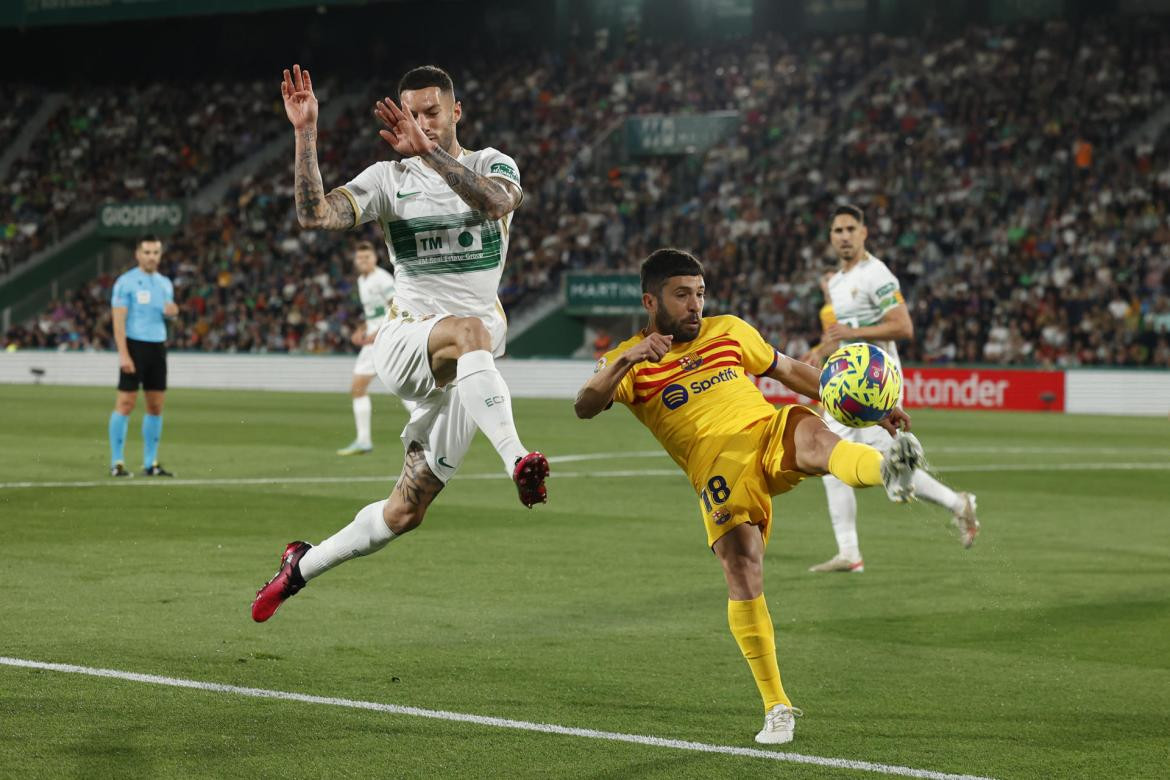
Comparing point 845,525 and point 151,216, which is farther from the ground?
point 151,216

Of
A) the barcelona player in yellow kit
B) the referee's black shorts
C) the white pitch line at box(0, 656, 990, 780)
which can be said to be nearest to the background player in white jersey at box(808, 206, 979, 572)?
the barcelona player in yellow kit

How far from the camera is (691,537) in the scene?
11.6 meters

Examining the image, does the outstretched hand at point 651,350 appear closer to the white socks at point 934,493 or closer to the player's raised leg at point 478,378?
the player's raised leg at point 478,378

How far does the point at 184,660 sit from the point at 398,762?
2.02 m

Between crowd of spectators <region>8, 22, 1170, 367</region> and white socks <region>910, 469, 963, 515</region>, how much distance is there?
1018 inches

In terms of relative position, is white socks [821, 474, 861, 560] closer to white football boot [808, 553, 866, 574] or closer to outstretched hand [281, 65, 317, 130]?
white football boot [808, 553, 866, 574]

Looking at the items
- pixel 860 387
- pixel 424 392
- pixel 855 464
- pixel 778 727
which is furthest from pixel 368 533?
pixel 855 464

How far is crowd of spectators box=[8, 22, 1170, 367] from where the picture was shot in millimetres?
31625

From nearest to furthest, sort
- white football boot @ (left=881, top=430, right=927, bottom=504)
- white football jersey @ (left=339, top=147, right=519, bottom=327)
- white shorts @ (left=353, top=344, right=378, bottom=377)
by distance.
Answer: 1. white football boot @ (left=881, top=430, right=927, bottom=504)
2. white football jersey @ (left=339, top=147, right=519, bottom=327)
3. white shorts @ (left=353, top=344, right=378, bottom=377)

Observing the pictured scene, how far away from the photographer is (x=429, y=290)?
6.96m

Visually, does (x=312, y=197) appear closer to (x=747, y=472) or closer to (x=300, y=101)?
(x=300, y=101)

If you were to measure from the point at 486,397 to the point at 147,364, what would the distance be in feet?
31.9

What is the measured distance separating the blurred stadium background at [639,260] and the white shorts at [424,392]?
3.33 ft

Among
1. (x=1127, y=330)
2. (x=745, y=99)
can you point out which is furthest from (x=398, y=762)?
(x=745, y=99)
